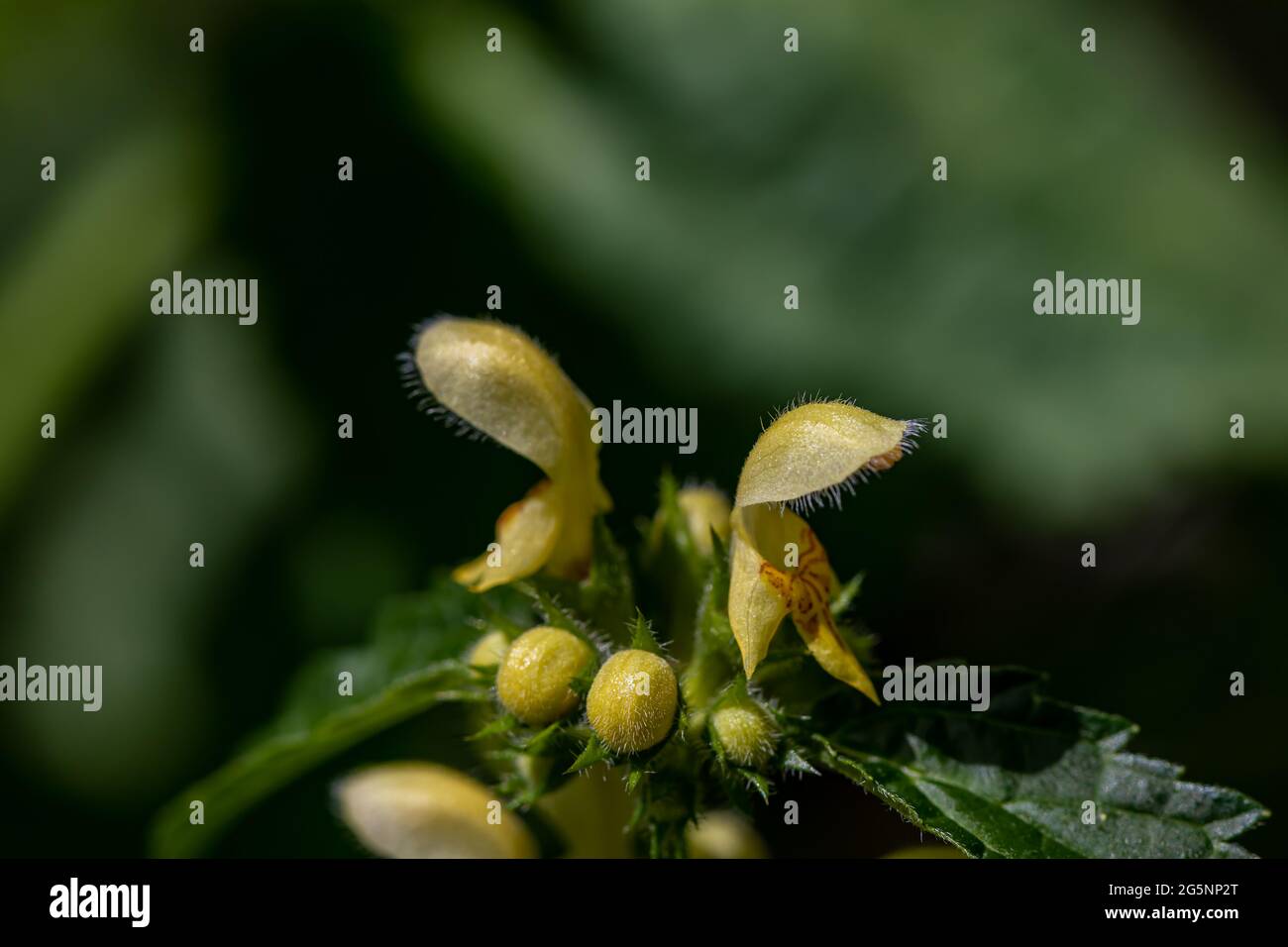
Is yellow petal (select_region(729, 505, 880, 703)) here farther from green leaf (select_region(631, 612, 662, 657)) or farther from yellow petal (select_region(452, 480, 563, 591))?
yellow petal (select_region(452, 480, 563, 591))

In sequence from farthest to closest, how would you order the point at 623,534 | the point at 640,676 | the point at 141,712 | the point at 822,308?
the point at 822,308 < the point at 141,712 < the point at 623,534 < the point at 640,676

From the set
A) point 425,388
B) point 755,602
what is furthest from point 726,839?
point 425,388

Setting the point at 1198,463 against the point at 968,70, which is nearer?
the point at 1198,463

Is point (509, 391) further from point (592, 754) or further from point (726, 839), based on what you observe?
point (726, 839)

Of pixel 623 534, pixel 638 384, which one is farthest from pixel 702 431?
pixel 623 534

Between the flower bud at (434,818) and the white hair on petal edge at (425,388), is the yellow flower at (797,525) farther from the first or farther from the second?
the flower bud at (434,818)

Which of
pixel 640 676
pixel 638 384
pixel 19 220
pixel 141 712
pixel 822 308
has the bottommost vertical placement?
pixel 141 712

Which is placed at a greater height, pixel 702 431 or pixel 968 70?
pixel 968 70

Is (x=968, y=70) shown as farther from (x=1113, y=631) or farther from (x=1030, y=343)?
(x=1113, y=631)
